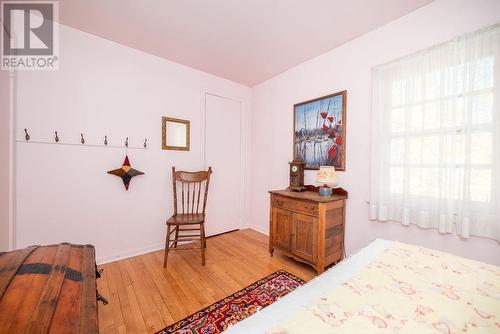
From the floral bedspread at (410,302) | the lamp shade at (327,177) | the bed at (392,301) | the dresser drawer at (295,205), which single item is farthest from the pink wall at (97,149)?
the floral bedspread at (410,302)

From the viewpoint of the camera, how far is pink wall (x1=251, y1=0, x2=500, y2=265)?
168cm

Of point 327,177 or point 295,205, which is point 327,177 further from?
point 295,205

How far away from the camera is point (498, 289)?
917mm

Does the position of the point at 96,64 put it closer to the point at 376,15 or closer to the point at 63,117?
the point at 63,117

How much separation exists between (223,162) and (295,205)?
1.62m

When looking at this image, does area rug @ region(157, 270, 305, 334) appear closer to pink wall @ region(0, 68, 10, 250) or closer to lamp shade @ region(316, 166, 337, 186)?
lamp shade @ region(316, 166, 337, 186)

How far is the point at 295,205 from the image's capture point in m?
2.37

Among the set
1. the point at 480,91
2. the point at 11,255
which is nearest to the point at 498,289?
the point at 480,91

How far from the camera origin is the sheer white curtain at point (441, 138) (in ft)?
5.06

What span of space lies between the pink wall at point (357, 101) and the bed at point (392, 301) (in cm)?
93

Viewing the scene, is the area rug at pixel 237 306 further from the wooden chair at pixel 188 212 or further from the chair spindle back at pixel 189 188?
the chair spindle back at pixel 189 188

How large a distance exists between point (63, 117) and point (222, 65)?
6.89 ft

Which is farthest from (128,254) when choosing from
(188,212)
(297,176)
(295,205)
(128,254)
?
(297,176)

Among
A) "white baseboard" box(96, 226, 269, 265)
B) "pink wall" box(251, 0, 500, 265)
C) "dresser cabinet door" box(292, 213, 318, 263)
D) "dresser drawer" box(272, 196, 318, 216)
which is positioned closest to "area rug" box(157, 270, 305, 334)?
"dresser cabinet door" box(292, 213, 318, 263)
